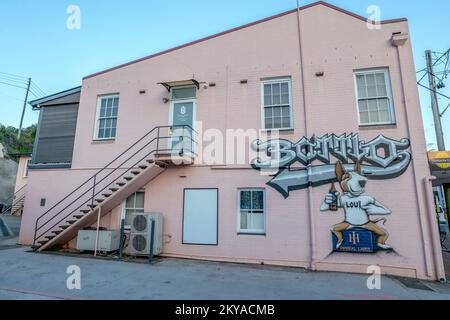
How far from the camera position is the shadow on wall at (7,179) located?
22031 millimetres

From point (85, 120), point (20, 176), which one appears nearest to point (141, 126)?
point (85, 120)

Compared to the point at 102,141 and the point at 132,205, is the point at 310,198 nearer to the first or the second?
the point at 132,205

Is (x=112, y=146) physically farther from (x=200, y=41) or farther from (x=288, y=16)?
(x=288, y=16)

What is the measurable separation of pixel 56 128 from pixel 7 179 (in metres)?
16.1

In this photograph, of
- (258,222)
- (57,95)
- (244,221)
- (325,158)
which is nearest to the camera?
(325,158)

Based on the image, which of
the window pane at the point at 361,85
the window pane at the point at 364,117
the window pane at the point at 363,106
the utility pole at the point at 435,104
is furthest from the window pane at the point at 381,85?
the utility pole at the point at 435,104

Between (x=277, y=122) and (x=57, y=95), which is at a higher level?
(x=57, y=95)

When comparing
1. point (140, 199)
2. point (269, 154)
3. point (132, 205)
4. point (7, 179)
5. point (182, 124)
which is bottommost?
point (132, 205)

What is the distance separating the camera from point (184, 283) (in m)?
6.35

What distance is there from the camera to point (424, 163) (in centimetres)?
797

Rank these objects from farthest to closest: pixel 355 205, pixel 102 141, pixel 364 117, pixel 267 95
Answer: pixel 102 141 → pixel 267 95 → pixel 364 117 → pixel 355 205

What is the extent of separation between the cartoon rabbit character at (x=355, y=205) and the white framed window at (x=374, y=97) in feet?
5.66

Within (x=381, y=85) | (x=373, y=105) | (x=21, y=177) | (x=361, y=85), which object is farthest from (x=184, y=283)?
(x=21, y=177)

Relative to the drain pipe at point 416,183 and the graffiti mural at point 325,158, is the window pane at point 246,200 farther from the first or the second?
the drain pipe at point 416,183
